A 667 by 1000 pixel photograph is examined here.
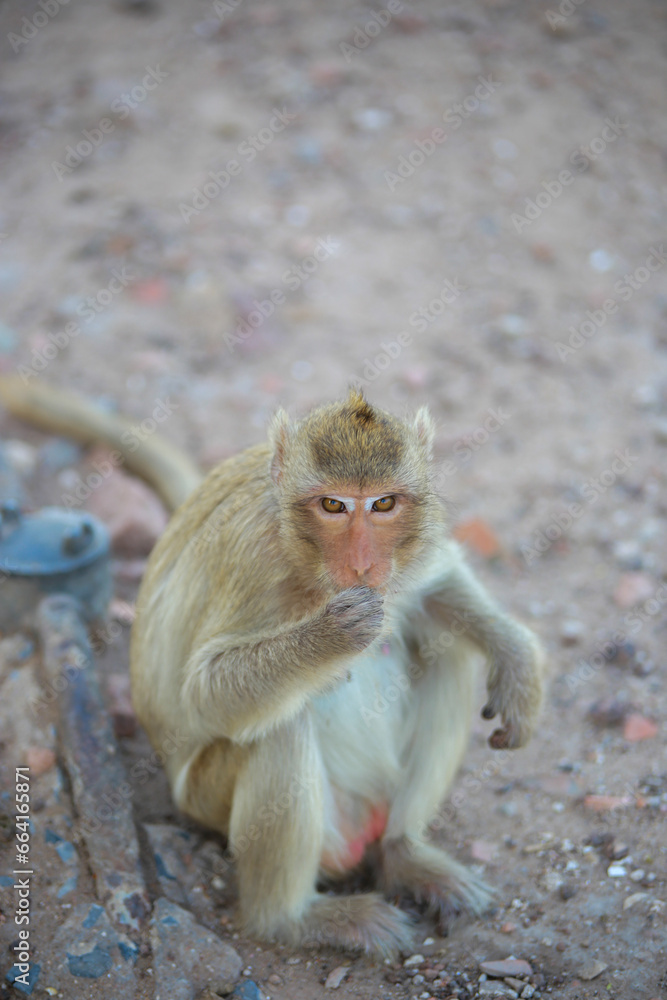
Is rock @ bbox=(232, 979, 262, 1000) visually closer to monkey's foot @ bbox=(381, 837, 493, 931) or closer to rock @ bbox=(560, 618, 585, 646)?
monkey's foot @ bbox=(381, 837, 493, 931)

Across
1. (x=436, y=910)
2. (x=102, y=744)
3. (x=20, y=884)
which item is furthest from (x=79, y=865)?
(x=436, y=910)

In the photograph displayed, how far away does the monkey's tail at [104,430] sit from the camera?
4941mm

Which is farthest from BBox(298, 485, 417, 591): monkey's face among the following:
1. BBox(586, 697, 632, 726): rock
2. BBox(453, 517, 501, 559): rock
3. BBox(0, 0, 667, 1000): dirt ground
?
BBox(453, 517, 501, 559): rock

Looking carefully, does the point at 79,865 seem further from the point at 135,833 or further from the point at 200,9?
the point at 200,9

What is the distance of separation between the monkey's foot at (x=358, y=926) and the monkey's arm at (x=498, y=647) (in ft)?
2.27

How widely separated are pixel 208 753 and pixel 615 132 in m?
6.29

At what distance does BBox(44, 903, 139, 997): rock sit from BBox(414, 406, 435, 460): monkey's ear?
71.9 inches

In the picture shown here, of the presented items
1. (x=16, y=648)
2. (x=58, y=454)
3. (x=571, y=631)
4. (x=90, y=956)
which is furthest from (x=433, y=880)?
(x=58, y=454)

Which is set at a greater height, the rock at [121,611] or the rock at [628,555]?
the rock at [628,555]

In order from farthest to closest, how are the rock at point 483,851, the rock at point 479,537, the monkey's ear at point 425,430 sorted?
1. the rock at point 479,537
2. the rock at point 483,851
3. the monkey's ear at point 425,430

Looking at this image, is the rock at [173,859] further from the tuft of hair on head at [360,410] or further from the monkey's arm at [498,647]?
the tuft of hair on head at [360,410]

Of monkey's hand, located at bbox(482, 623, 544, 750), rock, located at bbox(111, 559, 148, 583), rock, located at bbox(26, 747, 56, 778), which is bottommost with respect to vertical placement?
rock, located at bbox(111, 559, 148, 583)

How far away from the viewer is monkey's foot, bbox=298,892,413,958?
3.19 m

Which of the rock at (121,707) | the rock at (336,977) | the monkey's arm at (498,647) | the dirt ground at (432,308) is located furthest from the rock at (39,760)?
the monkey's arm at (498,647)
